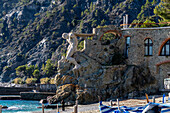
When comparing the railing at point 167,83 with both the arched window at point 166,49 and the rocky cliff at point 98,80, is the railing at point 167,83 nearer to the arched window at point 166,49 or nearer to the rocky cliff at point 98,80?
the rocky cliff at point 98,80

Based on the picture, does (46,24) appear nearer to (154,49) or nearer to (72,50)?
(72,50)

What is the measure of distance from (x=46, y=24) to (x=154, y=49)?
352 ft

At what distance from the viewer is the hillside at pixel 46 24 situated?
132 metres

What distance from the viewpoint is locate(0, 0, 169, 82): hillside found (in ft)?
433

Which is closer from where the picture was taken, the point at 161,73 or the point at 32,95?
the point at 161,73

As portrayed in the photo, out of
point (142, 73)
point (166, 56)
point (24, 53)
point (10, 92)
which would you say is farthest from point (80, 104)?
point (24, 53)

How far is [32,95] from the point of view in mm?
58312

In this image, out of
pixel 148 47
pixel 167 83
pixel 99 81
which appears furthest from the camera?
pixel 148 47

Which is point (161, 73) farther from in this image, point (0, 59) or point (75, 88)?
point (0, 59)

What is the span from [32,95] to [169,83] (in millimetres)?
26599

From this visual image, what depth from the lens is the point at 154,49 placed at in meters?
43.2

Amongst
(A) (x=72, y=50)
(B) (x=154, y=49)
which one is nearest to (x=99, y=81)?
(A) (x=72, y=50)

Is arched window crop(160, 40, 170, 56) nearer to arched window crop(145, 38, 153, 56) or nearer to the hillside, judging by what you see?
arched window crop(145, 38, 153, 56)

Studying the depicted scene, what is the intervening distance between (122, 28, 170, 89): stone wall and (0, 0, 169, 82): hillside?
2889 inches
